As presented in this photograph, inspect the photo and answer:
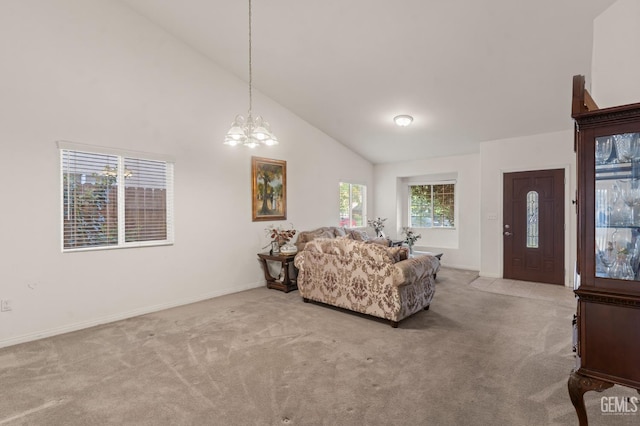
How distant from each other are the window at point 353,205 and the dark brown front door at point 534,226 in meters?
3.21

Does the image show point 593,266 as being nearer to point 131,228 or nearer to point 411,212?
point 131,228

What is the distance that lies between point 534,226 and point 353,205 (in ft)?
12.2

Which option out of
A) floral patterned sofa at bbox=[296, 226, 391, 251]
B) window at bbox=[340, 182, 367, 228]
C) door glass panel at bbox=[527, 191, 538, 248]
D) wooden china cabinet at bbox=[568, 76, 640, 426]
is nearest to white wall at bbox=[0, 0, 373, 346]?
floral patterned sofa at bbox=[296, 226, 391, 251]

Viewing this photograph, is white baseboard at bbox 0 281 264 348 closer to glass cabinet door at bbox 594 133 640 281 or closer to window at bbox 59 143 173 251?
window at bbox 59 143 173 251

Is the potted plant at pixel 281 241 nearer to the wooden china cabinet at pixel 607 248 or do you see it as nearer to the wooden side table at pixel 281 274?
the wooden side table at pixel 281 274

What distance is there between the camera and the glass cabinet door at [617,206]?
1537 millimetres

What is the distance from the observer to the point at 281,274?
5.30 meters

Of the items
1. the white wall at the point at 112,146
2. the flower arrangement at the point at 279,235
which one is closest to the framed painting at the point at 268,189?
the white wall at the point at 112,146

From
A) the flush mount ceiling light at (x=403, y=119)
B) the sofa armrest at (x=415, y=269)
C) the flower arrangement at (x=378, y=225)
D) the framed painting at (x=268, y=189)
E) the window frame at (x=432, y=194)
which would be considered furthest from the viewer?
the flower arrangement at (x=378, y=225)

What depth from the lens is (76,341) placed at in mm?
3254

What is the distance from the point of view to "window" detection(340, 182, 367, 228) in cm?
745

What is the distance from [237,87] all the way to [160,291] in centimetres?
335

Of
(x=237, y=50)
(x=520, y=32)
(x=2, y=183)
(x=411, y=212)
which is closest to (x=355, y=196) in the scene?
(x=411, y=212)

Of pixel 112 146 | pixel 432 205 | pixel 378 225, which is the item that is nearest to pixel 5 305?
pixel 112 146
